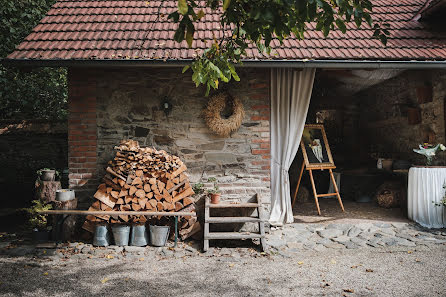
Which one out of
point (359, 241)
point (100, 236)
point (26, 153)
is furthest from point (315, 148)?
point (26, 153)

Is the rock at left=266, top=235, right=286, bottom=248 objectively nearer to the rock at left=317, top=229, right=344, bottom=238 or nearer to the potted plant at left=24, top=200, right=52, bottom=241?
the rock at left=317, top=229, right=344, bottom=238

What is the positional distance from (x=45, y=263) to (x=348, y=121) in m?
8.42

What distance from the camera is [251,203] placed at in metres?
4.53

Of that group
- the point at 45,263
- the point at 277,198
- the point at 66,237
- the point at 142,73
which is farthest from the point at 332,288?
the point at 142,73

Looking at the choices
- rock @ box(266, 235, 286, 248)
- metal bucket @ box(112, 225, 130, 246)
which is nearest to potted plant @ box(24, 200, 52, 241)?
metal bucket @ box(112, 225, 130, 246)

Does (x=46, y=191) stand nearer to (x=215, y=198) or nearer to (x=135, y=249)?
(x=135, y=249)

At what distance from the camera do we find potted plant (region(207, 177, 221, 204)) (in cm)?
453

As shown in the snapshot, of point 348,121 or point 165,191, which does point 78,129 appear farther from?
point 348,121

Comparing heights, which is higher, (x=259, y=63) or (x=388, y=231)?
(x=259, y=63)

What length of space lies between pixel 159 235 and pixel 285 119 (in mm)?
2687

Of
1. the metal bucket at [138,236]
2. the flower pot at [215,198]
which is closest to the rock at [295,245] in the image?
the flower pot at [215,198]

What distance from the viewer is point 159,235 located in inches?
165

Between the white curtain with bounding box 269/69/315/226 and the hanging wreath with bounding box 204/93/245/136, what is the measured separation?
0.64 m

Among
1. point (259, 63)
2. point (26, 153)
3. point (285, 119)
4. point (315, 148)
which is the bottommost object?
point (26, 153)
